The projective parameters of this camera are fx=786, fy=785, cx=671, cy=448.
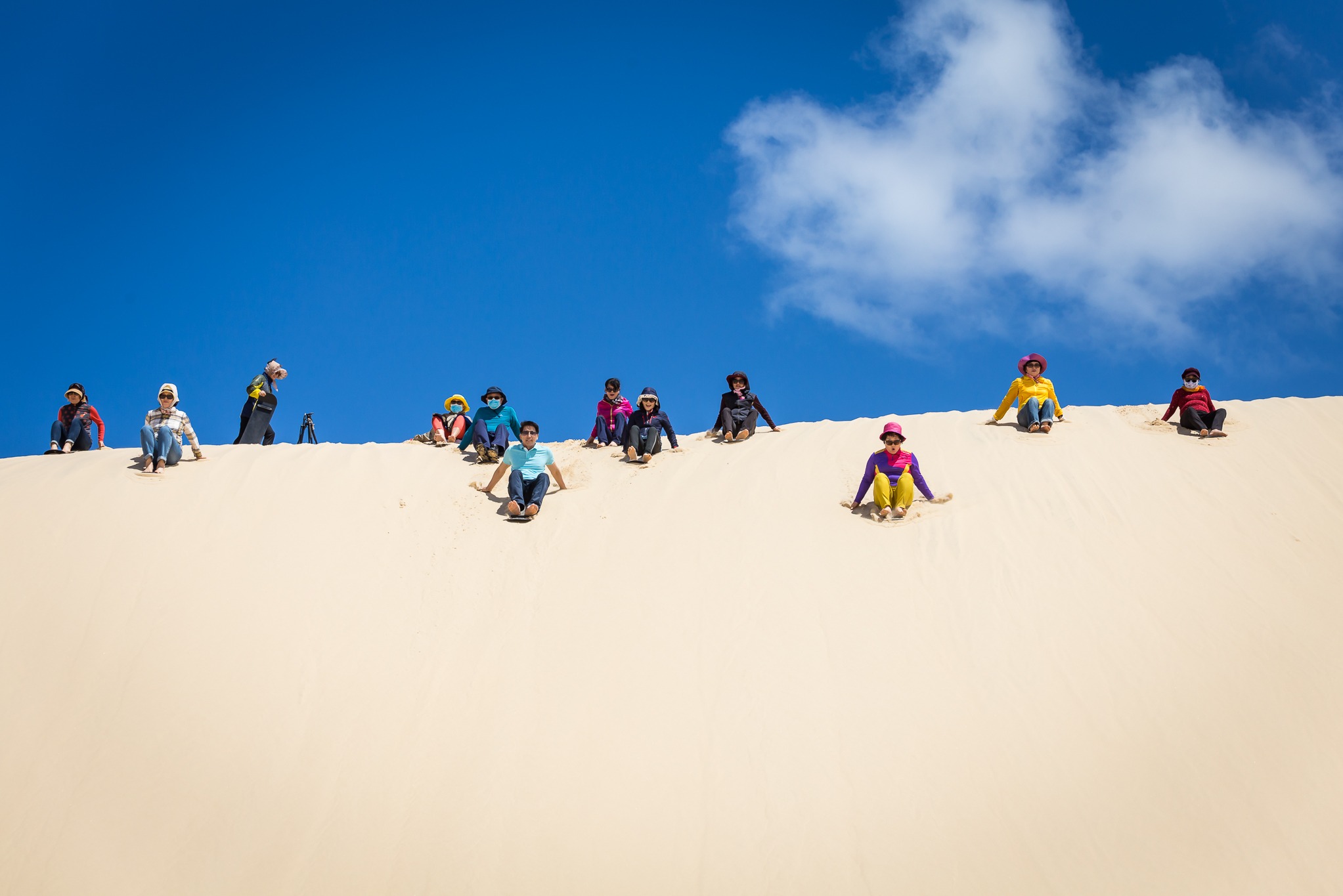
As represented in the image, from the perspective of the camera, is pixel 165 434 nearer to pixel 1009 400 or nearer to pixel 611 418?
pixel 611 418

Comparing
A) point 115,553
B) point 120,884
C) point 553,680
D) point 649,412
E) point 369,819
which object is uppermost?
point 649,412

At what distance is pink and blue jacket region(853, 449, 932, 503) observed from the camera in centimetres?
768

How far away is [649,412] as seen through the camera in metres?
9.64

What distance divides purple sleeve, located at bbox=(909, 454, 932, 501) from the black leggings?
383cm

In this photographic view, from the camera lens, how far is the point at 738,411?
33.7 feet

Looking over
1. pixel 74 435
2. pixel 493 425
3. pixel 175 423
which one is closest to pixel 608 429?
pixel 493 425

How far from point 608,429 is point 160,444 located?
513cm

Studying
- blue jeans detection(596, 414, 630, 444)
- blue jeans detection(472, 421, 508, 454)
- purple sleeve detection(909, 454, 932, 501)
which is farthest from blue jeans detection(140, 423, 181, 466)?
purple sleeve detection(909, 454, 932, 501)

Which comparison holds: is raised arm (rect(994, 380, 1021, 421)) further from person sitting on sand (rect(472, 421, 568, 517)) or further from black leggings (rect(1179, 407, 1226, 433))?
person sitting on sand (rect(472, 421, 568, 517))

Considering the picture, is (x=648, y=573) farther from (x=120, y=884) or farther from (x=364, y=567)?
(x=120, y=884)

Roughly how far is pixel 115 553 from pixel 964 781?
7565 millimetres

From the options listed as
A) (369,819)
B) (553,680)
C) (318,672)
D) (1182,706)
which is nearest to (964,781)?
(1182,706)

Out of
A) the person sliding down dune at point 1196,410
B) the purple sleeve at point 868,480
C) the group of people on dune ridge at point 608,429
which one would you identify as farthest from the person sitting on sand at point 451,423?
the person sliding down dune at point 1196,410

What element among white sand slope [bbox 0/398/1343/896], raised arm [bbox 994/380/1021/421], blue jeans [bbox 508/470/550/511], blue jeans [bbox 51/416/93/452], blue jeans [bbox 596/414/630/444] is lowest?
white sand slope [bbox 0/398/1343/896]
